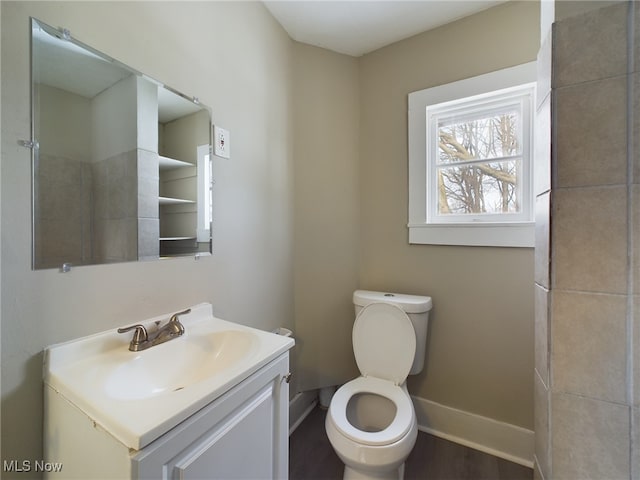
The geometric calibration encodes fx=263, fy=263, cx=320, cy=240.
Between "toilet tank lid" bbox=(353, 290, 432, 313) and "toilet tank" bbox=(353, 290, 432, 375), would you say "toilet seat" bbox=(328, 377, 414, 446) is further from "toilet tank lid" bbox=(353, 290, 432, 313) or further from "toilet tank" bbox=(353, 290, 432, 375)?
"toilet tank lid" bbox=(353, 290, 432, 313)

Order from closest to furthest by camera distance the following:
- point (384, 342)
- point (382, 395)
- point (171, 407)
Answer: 1. point (171, 407)
2. point (382, 395)
3. point (384, 342)

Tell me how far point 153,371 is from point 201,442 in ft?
1.04

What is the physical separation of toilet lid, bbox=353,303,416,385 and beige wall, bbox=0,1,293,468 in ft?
1.55

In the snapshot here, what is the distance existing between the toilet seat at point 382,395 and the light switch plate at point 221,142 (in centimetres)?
127

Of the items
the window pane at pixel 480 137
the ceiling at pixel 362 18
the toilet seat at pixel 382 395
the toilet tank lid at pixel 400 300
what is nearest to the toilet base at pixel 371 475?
the toilet seat at pixel 382 395

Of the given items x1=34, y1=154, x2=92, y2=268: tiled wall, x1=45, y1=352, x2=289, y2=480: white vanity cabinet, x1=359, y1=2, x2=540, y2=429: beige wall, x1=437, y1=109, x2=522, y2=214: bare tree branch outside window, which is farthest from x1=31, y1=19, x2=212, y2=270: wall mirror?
x1=437, y1=109, x2=522, y2=214: bare tree branch outside window

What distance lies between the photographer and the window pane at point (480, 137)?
1487 mm

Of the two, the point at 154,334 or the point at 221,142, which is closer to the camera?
the point at 154,334

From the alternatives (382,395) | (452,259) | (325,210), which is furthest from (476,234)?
(382,395)

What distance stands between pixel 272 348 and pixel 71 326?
1.81 feet

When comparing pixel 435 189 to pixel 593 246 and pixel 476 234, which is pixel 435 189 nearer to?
pixel 476 234

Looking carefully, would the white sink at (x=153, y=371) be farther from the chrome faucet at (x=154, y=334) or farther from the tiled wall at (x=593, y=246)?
the tiled wall at (x=593, y=246)

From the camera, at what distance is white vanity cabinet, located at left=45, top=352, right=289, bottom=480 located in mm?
506

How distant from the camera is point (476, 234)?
1.48 meters
